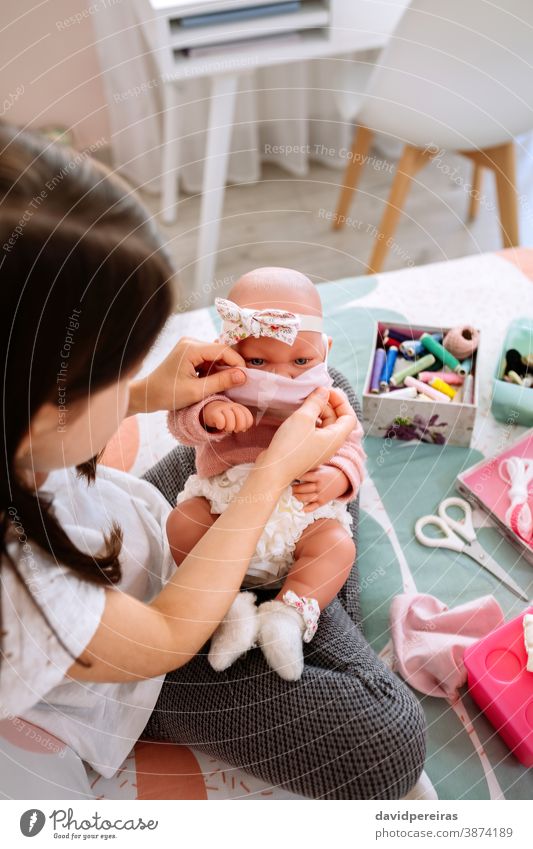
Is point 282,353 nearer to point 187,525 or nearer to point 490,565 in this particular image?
point 187,525

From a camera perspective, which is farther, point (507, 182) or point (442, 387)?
point (507, 182)

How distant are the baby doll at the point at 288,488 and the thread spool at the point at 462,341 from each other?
273 mm

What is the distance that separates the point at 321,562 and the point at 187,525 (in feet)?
0.41

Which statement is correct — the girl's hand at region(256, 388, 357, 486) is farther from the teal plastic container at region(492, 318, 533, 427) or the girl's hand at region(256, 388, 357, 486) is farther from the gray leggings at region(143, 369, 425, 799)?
the teal plastic container at region(492, 318, 533, 427)

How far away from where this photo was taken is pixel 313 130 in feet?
5.43

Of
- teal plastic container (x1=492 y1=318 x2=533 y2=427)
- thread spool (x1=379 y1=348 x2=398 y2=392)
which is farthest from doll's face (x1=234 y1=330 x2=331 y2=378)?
teal plastic container (x1=492 y1=318 x2=533 y2=427)

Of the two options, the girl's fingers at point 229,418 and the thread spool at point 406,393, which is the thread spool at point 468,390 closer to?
the thread spool at point 406,393

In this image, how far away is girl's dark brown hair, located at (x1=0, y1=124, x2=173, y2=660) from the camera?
0.37 meters

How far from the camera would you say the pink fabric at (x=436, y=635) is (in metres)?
0.69

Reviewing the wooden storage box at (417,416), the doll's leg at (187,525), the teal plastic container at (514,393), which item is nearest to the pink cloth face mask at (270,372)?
the doll's leg at (187,525)

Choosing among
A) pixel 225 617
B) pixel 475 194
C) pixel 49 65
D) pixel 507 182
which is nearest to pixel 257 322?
pixel 225 617

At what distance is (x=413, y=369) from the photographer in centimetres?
86

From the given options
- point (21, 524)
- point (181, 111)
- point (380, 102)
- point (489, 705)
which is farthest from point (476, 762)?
point (181, 111)

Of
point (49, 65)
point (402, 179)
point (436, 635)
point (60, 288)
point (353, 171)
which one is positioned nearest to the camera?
point (60, 288)
